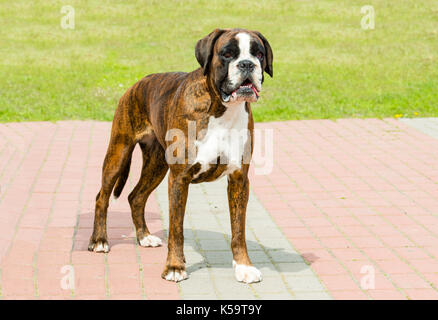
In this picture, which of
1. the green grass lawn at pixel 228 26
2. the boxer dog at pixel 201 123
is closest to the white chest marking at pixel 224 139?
the boxer dog at pixel 201 123

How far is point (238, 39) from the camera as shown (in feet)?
16.1

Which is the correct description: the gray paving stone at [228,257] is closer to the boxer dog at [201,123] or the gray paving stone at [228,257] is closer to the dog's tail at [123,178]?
the boxer dog at [201,123]

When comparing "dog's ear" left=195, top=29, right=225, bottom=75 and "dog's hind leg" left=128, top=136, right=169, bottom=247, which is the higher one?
"dog's ear" left=195, top=29, right=225, bottom=75

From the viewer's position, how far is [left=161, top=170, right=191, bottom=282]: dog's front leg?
5.38 meters

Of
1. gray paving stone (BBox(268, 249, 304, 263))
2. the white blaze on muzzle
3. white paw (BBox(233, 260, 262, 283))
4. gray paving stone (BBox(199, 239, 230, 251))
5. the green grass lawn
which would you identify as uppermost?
the white blaze on muzzle

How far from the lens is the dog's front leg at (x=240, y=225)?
215 inches

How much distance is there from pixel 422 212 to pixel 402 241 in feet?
3.47

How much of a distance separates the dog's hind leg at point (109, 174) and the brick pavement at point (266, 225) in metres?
0.15

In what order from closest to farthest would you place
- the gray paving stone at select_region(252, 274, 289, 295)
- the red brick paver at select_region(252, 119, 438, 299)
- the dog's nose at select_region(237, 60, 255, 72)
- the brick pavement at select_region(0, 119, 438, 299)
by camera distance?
the dog's nose at select_region(237, 60, 255, 72) < the gray paving stone at select_region(252, 274, 289, 295) < the brick pavement at select_region(0, 119, 438, 299) < the red brick paver at select_region(252, 119, 438, 299)

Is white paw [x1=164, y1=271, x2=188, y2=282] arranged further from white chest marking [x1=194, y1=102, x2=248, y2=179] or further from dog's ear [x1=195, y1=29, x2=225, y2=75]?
A: dog's ear [x1=195, y1=29, x2=225, y2=75]

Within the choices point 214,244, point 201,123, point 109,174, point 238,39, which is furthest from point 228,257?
point 238,39

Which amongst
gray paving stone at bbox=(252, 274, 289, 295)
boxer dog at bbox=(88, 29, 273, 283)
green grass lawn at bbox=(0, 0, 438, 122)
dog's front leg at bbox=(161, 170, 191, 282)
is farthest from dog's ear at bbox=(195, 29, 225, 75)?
green grass lawn at bbox=(0, 0, 438, 122)

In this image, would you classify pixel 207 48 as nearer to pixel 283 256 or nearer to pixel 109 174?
pixel 109 174

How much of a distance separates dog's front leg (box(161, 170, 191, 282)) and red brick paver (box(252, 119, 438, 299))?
45.9 inches
